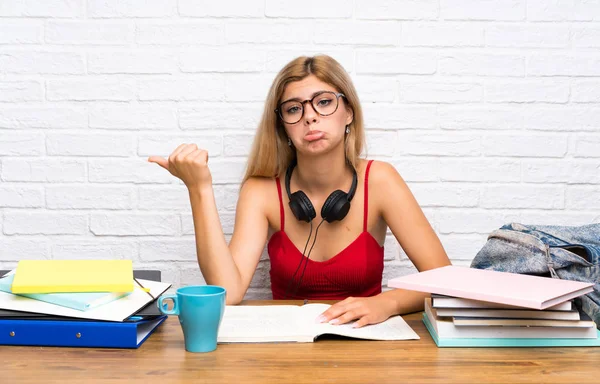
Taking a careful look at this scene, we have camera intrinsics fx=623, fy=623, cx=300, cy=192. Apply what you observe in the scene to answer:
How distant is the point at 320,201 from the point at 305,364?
1.05 metres

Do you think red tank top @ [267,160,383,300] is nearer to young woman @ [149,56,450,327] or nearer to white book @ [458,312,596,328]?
young woman @ [149,56,450,327]

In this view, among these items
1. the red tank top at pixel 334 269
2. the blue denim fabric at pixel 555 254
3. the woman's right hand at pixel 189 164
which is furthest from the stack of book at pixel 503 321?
the red tank top at pixel 334 269

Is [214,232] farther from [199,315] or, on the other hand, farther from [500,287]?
[500,287]

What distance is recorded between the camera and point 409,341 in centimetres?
116

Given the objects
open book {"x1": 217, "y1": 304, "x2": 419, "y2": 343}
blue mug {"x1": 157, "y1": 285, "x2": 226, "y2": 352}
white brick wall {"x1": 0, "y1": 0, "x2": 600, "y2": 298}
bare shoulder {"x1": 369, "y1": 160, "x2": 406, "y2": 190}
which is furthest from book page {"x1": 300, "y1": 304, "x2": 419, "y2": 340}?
white brick wall {"x1": 0, "y1": 0, "x2": 600, "y2": 298}

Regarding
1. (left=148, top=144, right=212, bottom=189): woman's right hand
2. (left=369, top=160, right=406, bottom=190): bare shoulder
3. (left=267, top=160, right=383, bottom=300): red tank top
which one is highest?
(left=148, top=144, right=212, bottom=189): woman's right hand

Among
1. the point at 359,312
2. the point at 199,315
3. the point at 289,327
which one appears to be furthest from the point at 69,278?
the point at 359,312

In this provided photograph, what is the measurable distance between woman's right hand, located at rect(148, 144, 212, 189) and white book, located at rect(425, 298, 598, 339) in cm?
70

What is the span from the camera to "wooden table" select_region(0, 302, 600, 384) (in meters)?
0.96

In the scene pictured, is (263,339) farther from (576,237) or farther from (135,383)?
(576,237)

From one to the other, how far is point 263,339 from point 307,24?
129 centimetres

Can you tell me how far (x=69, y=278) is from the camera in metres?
1.16

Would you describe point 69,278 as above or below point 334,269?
above

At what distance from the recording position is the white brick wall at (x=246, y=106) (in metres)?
2.12
